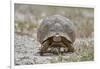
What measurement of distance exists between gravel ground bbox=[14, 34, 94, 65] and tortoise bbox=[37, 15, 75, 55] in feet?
0.20

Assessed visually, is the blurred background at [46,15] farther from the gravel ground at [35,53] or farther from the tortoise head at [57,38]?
the tortoise head at [57,38]

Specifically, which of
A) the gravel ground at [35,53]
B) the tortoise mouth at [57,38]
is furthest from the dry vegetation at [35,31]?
the tortoise mouth at [57,38]

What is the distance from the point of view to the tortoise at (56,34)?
1905 mm

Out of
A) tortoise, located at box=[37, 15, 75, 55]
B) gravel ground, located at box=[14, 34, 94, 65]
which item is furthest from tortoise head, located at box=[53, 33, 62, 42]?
gravel ground, located at box=[14, 34, 94, 65]

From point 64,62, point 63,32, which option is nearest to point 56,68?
point 64,62

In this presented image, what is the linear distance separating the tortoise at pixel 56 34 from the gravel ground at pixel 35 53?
0.20ft

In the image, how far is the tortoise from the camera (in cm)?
190

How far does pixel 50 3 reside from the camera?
1.92m

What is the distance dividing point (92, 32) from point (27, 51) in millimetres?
819

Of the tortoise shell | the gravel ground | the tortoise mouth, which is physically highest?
the tortoise shell

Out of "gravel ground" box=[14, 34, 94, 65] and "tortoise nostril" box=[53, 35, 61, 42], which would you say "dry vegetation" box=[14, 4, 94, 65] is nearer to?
"gravel ground" box=[14, 34, 94, 65]

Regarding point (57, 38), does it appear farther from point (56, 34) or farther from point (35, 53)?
point (35, 53)

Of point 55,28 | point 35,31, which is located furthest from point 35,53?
point 55,28

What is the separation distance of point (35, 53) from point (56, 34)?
317 millimetres
